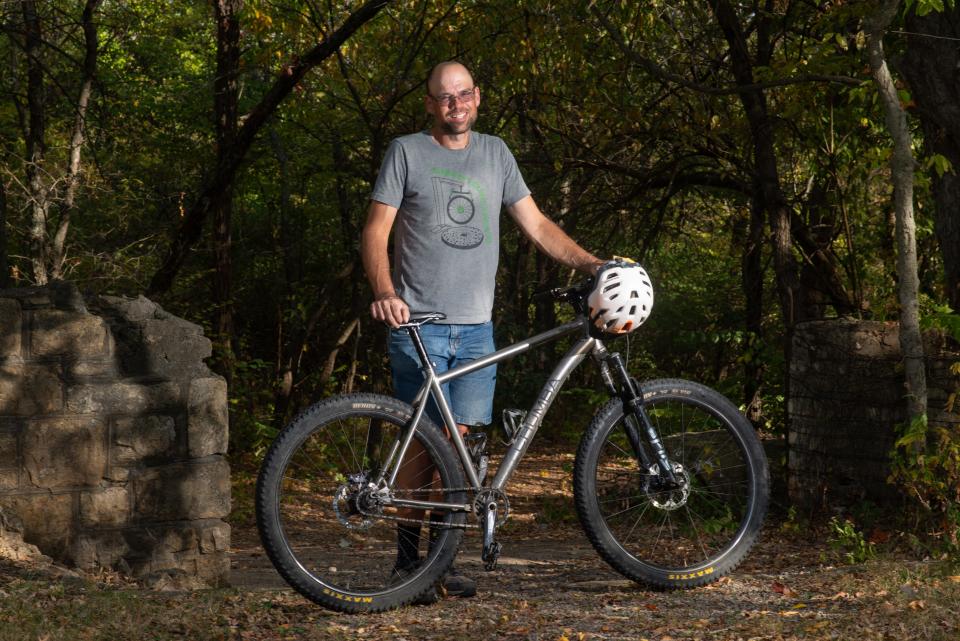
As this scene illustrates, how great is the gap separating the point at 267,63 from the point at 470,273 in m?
7.11

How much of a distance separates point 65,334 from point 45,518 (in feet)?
2.63

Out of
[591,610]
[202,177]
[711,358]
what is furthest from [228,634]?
[711,358]

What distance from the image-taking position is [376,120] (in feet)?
36.8

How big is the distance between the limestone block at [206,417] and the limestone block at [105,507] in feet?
1.20

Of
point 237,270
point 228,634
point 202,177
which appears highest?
point 202,177

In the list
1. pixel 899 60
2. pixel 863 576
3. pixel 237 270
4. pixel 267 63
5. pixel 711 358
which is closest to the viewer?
pixel 863 576

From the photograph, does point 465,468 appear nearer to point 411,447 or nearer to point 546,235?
point 411,447

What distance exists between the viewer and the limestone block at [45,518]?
15.8ft

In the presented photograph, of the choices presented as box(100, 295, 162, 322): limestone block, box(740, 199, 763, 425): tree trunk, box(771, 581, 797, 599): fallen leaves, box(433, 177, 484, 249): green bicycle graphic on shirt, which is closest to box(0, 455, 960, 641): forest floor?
box(771, 581, 797, 599): fallen leaves

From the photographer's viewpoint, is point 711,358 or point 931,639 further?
point 711,358

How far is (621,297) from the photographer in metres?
4.05

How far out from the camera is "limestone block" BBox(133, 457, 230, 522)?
510 centimetres

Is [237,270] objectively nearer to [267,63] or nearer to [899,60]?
[267,63]

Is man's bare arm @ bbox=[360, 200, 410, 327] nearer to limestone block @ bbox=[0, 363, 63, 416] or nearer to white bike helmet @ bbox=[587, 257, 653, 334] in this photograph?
white bike helmet @ bbox=[587, 257, 653, 334]
